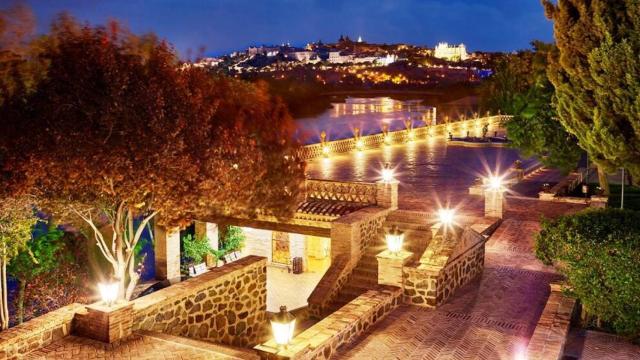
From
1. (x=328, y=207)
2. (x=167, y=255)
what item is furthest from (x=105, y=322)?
(x=167, y=255)

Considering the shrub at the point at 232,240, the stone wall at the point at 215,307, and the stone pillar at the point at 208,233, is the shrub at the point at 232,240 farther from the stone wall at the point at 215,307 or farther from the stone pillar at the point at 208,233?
the stone wall at the point at 215,307

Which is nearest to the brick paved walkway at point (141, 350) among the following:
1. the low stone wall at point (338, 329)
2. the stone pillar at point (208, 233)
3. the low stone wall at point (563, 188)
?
the low stone wall at point (338, 329)

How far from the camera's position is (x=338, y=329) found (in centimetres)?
934

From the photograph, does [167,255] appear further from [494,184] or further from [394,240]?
[394,240]

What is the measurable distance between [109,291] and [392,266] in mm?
4837

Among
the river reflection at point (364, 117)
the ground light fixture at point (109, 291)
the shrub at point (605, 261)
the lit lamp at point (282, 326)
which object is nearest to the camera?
the lit lamp at point (282, 326)

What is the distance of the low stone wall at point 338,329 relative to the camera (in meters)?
8.16

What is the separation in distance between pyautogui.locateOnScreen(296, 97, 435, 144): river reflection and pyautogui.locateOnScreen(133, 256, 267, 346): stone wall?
22993 millimetres

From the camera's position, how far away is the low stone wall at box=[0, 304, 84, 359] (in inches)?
354

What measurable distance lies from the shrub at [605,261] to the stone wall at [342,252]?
556cm

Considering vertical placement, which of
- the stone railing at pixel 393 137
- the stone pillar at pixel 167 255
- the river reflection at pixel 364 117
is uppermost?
the river reflection at pixel 364 117

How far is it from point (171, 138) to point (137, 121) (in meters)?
0.60

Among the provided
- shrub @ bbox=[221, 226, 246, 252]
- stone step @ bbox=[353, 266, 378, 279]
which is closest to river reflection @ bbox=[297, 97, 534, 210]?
stone step @ bbox=[353, 266, 378, 279]

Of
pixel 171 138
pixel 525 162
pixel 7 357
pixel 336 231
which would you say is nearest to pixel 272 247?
pixel 336 231
